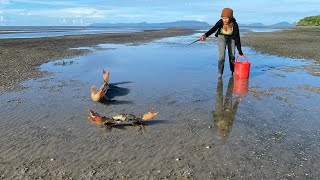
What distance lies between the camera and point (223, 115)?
652cm

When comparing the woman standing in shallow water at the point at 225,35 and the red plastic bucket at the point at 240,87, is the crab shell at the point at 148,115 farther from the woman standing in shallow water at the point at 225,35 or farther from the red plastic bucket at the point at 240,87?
the woman standing in shallow water at the point at 225,35

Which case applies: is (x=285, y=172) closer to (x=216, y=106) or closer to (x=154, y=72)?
(x=216, y=106)

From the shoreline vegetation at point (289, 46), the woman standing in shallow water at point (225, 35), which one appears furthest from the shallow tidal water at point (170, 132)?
the shoreline vegetation at point (289, 46)

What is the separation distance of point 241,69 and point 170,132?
5.09 metres

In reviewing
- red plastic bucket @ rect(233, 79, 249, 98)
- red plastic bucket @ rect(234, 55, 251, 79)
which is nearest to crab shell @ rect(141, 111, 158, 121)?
red plastic bucket @ rect(233, 79, 249, 98)

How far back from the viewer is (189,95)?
8.12 m

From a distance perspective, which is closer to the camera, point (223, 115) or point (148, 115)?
point (148, 115)

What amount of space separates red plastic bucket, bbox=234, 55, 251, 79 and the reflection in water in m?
1.40

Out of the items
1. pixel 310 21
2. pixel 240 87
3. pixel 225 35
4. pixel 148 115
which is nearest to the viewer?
pixel 148 115

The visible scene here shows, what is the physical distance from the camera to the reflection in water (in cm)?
550

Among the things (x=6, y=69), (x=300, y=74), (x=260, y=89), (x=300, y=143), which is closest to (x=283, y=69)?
(x=300, y=74)

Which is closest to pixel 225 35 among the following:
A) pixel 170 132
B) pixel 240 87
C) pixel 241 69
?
pixel 241 69

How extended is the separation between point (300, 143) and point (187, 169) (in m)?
1.98

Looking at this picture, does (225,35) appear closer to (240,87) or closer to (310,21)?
(240,87)
